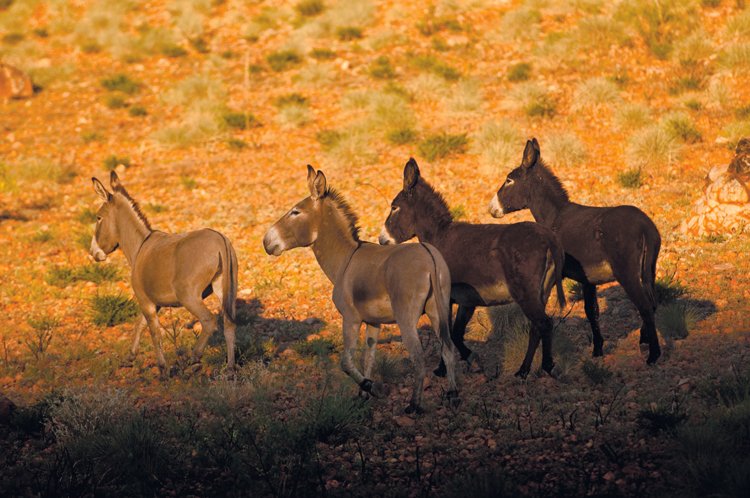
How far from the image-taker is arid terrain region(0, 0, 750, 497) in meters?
7.34

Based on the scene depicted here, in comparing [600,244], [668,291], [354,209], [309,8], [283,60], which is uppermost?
[309,8]

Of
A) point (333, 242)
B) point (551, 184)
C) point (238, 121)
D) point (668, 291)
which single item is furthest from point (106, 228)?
point (238, 121)

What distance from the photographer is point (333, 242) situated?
934 centimetres

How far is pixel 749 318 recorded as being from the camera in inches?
428

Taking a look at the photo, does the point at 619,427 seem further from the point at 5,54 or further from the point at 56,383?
the point at 5,54

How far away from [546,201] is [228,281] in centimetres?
466

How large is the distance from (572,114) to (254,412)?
16.7m

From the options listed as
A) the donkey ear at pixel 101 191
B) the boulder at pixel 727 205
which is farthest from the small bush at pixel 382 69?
the donkey ear at pixel 101 191

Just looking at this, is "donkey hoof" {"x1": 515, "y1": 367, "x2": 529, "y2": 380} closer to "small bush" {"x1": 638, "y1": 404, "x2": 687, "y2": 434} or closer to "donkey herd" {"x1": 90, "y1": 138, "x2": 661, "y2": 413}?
"donkey herd" {"x1": 90, "y1": 138, "x2": 661, "y2": 413}

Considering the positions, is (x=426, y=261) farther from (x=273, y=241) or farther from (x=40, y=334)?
(x=40, y=334)

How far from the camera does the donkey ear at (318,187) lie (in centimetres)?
934

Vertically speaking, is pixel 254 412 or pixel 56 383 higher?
pixel 254 412

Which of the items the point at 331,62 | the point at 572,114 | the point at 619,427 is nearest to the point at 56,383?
the point at 619,427

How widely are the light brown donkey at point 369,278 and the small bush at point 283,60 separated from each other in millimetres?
20226
